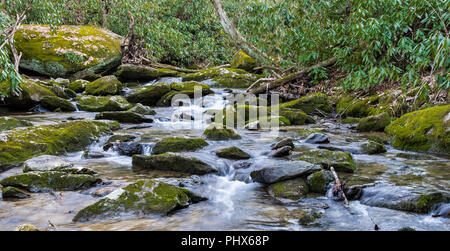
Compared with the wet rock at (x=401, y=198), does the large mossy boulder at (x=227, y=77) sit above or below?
above

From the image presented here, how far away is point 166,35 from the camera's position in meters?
16.8

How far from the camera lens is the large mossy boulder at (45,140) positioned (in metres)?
4.97

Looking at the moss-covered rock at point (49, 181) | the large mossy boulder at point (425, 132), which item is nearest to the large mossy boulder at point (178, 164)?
the moss-covered rock at point (49, 181)

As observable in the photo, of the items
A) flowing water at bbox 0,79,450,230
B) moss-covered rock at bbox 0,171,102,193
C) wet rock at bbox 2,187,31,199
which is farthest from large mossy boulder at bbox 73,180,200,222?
wet rock at bbox 2,187,31,199

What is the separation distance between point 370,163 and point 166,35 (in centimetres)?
1411

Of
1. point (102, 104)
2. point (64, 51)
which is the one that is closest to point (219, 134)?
point (102, 104)

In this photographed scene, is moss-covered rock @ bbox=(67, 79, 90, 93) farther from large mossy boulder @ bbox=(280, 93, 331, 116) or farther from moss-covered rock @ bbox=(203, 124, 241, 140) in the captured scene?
moss-covered rock @ bbox=(203, 124, 241, 140)

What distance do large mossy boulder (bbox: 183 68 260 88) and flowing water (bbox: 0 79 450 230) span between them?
9.34 m

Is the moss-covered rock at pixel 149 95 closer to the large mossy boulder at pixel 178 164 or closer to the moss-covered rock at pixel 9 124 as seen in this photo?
the moss-covered rock at pixel 9 124

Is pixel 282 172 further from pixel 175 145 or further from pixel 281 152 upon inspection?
pixel 175 145

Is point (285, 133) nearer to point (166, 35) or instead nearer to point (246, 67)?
point (246, 67)

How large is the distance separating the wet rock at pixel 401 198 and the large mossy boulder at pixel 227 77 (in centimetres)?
1173

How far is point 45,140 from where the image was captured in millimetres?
5523
